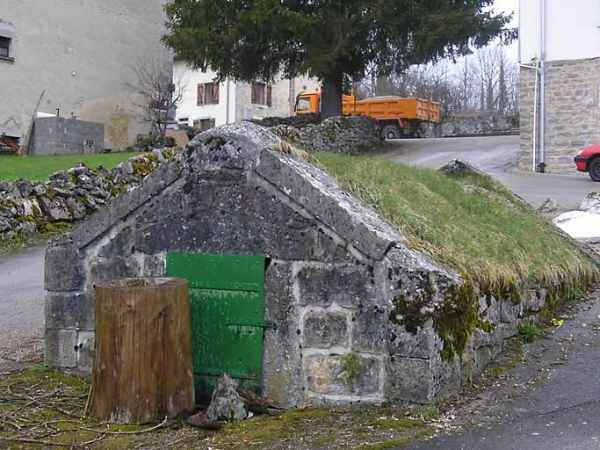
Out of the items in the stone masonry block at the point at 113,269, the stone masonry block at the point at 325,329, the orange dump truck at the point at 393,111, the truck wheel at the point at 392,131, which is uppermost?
the orange dump truck at the point at 393,111

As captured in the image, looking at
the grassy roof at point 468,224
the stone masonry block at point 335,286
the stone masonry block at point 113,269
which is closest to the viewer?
the stone masonry block at point 335,286

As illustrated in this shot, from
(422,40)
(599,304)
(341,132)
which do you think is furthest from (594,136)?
(599,304)

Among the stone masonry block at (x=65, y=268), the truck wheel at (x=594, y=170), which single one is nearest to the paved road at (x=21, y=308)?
the stone masonry block at (x=65, y=268)

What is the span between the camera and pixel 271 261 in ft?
16.1

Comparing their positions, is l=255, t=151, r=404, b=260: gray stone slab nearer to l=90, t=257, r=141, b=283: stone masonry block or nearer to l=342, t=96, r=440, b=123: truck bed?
l=90, t=257, r=141, b=283: stone masonry block

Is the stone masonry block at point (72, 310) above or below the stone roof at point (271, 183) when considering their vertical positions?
below

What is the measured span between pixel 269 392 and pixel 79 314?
163 centimetres

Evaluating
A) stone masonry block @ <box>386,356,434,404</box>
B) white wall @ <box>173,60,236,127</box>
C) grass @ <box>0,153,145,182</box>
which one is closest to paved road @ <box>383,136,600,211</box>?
grass @ <box>0,153,145,182</box>

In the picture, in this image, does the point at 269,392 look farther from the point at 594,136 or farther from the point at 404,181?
the point at 594,136

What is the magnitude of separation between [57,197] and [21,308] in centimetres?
676

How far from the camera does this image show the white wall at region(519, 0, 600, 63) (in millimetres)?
23281

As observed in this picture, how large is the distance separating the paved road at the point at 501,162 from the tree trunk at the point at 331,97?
8.38 ft

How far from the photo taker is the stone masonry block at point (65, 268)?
552 cm

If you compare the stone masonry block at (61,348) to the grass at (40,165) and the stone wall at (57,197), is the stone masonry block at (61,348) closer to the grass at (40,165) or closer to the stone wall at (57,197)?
the stone wall at (57,197)
